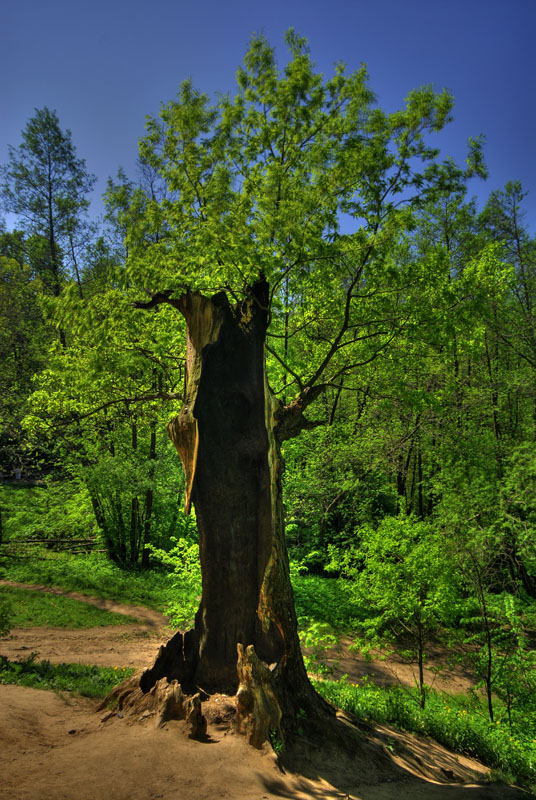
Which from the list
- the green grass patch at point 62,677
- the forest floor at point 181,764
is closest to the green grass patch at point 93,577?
the green grass patch at point 62,677

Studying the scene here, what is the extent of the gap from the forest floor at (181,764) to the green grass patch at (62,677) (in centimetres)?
32

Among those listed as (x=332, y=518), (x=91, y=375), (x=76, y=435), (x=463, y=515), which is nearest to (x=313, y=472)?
(x=332, y=518)

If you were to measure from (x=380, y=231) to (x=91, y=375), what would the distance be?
500 cm

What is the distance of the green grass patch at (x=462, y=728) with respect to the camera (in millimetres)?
5750

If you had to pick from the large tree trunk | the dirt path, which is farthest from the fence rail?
the large tree trunk

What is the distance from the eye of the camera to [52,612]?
1064 cm

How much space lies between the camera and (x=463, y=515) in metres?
12.8

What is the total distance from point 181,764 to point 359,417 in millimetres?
14689

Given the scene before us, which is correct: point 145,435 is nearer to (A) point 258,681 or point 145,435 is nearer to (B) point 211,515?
(B) point 211,515

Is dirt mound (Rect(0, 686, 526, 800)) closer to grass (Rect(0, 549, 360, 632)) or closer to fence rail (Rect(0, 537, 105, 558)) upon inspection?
grass (Rect(0, 549, 360, 632))

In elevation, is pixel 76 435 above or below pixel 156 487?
above

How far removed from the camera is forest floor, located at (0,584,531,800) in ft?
10.6

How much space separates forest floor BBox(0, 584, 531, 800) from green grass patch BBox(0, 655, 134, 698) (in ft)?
1.04

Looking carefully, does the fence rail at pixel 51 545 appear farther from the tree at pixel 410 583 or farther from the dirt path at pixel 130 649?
the tree at pixel 410 583
